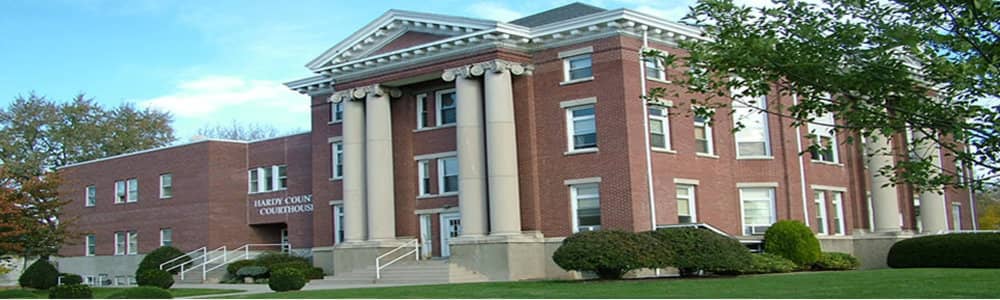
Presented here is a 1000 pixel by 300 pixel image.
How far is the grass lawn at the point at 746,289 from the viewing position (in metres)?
19.9

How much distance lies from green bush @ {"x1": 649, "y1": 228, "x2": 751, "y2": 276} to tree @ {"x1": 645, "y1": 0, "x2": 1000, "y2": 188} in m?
16.3

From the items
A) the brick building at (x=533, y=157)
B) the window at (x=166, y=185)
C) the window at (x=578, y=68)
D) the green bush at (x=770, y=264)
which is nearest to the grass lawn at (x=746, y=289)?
the green bush at (x=770, y=264)

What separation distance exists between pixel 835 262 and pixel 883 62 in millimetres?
26329

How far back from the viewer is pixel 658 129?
114 ft

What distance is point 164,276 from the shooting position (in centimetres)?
3409

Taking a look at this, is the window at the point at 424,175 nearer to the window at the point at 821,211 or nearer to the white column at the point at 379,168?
the white column at the point at 379,168

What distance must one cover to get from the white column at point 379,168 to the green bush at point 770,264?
13241 mm

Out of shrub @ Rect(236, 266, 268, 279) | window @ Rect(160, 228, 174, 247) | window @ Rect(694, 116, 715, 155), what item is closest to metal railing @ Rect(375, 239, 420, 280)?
shrub @ Rect(236, 266, 268, 279)

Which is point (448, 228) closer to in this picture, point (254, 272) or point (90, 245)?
point (254, 272)

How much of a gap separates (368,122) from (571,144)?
8091mm

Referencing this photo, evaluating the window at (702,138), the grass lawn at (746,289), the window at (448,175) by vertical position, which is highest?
the window at (702,138)

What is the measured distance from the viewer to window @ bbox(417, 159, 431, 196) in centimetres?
3856

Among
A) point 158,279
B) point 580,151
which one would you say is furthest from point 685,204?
point 158,279

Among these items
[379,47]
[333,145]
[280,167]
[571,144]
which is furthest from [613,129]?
[280,167]
